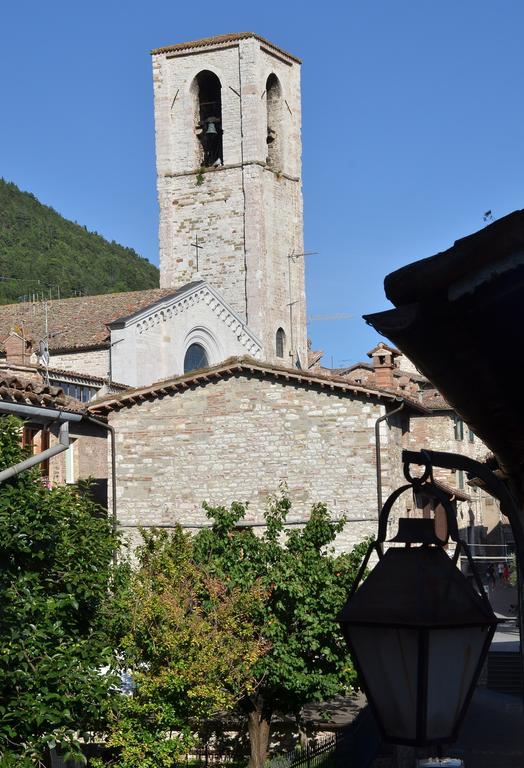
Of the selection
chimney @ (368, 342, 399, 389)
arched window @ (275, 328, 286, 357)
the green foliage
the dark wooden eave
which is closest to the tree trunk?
the green foliage

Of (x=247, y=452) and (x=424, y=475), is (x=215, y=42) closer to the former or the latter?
(x=247, y=452)

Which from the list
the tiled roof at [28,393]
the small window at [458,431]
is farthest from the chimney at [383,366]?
the small window at [458,431]

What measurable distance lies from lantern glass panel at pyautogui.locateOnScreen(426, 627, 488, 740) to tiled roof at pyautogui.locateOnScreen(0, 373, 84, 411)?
12153 millimetres

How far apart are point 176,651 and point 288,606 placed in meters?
2.43

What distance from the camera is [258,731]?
20219mm

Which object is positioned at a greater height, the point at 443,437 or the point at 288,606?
the point at 443,437

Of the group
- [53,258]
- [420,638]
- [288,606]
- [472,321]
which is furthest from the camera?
[53,258]

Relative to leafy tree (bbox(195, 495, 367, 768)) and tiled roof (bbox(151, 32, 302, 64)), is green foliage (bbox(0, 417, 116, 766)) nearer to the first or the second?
leafy tree (bbox(195, 495, 367, 768))

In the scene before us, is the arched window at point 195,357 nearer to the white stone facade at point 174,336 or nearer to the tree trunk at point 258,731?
the white stone facade at point 174,336

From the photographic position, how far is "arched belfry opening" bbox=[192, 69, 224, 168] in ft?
186

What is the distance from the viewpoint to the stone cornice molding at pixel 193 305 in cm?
4219

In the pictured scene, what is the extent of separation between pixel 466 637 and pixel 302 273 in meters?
55.1

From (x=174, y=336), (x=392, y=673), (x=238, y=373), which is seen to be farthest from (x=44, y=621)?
(x=174, y=336)

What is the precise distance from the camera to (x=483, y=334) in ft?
8.95
